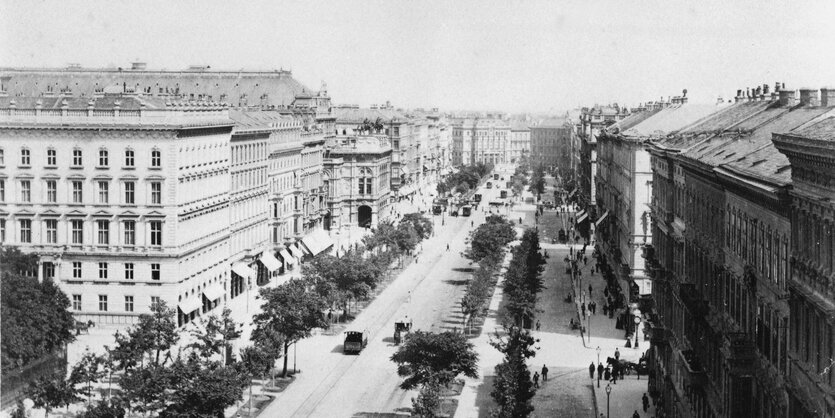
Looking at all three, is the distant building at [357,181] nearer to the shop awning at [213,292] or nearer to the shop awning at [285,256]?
the shop awning at [285,256]

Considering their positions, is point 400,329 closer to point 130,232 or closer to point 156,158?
point 130,232

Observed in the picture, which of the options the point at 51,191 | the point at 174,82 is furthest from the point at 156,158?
the point at 174,82

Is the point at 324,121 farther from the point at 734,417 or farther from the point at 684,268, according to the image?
the point at 734,417

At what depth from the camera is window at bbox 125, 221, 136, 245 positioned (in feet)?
242

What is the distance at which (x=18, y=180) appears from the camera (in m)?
72.6

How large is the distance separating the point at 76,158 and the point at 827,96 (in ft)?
156

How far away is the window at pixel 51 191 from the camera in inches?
2869

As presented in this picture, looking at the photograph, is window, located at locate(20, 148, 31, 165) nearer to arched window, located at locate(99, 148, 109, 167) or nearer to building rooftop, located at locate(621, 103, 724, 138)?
arched window, located at locate(99, 148, 109, 167)

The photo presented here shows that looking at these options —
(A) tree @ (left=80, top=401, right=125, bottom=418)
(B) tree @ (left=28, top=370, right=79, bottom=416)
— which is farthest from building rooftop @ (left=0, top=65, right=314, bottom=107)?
(A) tree @ (left=80, top=401, right=125, bottom=418)

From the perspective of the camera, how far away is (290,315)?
202ft

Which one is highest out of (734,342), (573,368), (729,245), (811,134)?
(811,134)

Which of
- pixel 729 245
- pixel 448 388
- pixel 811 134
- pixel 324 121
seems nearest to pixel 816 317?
pixel 811 134

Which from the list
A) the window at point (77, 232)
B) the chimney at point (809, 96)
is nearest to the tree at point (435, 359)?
the chimney at point (809, 96)

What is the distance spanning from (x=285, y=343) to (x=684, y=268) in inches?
889
